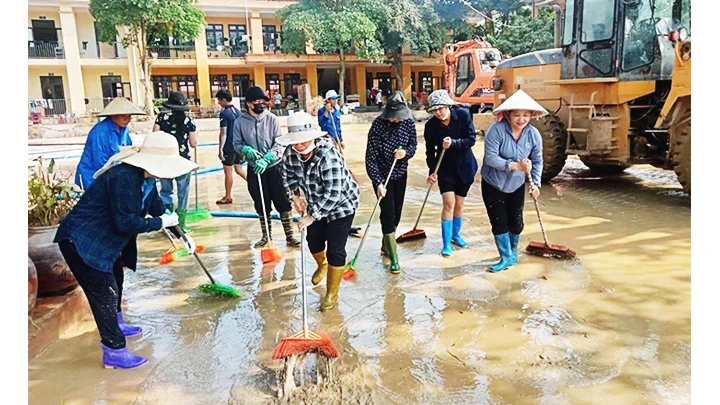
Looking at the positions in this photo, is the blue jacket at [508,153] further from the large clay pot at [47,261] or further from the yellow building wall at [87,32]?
the yellow building wall at [87,32]

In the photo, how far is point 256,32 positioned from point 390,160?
28.4m

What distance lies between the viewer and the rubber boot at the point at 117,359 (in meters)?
3.51

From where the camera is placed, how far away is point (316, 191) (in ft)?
13.5

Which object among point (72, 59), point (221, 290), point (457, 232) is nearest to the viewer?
point (221, 290)

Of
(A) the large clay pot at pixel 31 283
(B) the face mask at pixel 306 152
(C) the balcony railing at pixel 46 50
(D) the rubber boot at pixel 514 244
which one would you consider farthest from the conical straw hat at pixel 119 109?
(C) the balcony railing at pixel 46 50

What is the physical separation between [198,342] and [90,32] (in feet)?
100

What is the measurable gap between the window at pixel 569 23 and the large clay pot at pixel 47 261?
765 centimetres

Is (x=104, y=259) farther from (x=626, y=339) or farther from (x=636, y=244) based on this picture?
(x=636, y=244)

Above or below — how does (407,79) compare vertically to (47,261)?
above

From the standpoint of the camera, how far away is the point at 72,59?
2812 cm

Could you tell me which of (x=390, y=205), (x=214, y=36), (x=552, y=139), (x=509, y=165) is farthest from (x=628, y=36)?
(x=214, y=36)

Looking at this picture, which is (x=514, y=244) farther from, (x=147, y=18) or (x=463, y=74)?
(x=147, y=18)

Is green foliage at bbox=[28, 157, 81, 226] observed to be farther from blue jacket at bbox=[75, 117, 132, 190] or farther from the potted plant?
blue jacket at bbox=[75, 117, 132, 190]

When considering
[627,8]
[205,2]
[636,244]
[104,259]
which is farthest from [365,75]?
[104,259]
